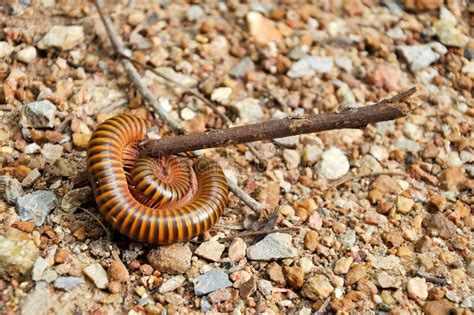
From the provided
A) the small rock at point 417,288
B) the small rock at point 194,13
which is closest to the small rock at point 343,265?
the small rock at point 417,288

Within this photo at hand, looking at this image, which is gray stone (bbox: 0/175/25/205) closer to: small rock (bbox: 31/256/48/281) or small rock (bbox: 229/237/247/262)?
small rock (bbox: 31/256/48/281)

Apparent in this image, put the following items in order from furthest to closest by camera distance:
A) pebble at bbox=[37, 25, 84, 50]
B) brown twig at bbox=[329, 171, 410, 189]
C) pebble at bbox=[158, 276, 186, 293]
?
pebble at bbox=[37, 25, 84, 50] < brown twig at bbox=[329, 171, 410, 189] < pebble at bbox=[158, 276, 186, 293]

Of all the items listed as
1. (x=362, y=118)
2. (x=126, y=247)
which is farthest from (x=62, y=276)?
(x=362, y=118)

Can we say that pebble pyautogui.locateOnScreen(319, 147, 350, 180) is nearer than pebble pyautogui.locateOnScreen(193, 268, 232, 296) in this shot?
No

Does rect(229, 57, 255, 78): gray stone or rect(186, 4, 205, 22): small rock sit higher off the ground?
rect(186, 4, 205, 22): small rock

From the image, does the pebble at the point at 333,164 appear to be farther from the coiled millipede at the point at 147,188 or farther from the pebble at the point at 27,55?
the pebble at the point at 27,55

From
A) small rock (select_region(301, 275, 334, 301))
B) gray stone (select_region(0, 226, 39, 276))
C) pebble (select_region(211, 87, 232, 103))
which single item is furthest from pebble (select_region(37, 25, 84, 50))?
small rock (select_region(301, 275, 334, 301))
